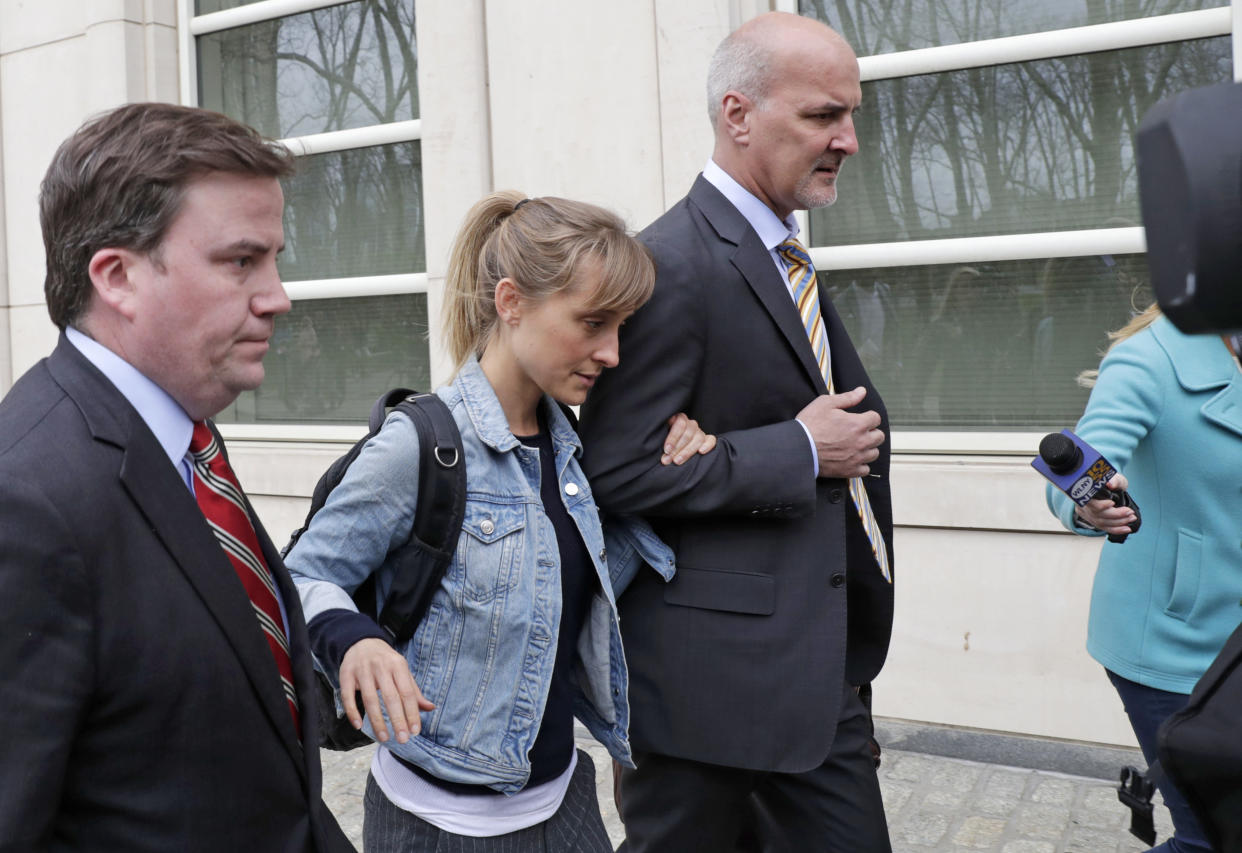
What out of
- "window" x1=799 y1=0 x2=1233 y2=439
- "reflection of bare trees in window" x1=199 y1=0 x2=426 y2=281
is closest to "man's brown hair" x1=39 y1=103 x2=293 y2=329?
"window" x1=799 y1=0 x2=1233 y2=439

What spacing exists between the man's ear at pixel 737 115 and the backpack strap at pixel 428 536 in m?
1.01

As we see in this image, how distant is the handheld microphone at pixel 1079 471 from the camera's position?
100 inches

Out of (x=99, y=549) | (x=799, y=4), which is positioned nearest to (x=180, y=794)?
(x=99, y=549)

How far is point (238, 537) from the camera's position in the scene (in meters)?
1.53

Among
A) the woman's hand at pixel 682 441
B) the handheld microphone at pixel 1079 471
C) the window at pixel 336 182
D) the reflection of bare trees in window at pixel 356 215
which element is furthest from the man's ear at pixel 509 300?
the reflection of bare trees in window at pixel 356 215

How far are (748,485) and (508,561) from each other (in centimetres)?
54

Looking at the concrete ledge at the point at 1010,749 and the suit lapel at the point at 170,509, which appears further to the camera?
the concrete ledge at the point at 1010,749

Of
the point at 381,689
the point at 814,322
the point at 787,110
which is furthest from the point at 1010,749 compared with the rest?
the point at 381,689

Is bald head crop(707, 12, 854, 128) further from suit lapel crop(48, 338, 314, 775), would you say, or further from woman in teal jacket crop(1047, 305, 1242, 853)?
suit lapel crop(48, 338, 314, 775)

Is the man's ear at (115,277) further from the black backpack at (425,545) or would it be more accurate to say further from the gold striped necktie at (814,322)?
the gold striped necktie at (814,322)

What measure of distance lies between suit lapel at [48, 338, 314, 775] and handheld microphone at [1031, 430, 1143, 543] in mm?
1770

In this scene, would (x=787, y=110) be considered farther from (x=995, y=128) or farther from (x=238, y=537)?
(x=995, y=128)

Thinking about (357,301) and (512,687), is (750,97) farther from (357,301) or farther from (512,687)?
(357,301)

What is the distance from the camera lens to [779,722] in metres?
2.45
